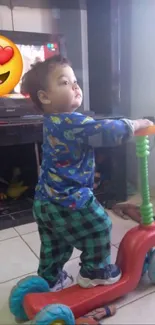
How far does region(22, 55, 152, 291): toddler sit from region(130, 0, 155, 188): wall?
1.15 metres

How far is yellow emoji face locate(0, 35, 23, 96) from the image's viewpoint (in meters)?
1.71

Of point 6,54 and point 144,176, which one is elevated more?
point 6,54

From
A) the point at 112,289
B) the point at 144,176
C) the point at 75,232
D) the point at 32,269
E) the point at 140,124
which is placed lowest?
the point at 32,269

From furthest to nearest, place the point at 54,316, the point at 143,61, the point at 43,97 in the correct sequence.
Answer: the point at 143,61
the point at 43,97
the point at 54,316

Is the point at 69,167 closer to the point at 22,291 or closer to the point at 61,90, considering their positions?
the point at 61,90

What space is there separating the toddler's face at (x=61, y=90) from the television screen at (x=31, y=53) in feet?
3.09

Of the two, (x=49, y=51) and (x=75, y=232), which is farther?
(x=49, y=51)

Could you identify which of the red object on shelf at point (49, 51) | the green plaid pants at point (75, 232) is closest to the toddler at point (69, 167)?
the green plaid pants at point (75, 232)

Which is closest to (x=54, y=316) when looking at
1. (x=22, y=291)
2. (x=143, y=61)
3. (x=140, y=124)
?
(x=22, y=291)

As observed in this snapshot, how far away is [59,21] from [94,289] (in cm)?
176

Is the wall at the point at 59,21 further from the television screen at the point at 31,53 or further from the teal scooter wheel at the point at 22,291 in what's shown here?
the teal scooter wheel at the point at 22,291

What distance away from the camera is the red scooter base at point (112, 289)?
85 cm

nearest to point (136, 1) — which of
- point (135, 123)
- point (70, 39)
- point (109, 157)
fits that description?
point (70, 39)

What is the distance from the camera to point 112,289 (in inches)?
36.1
